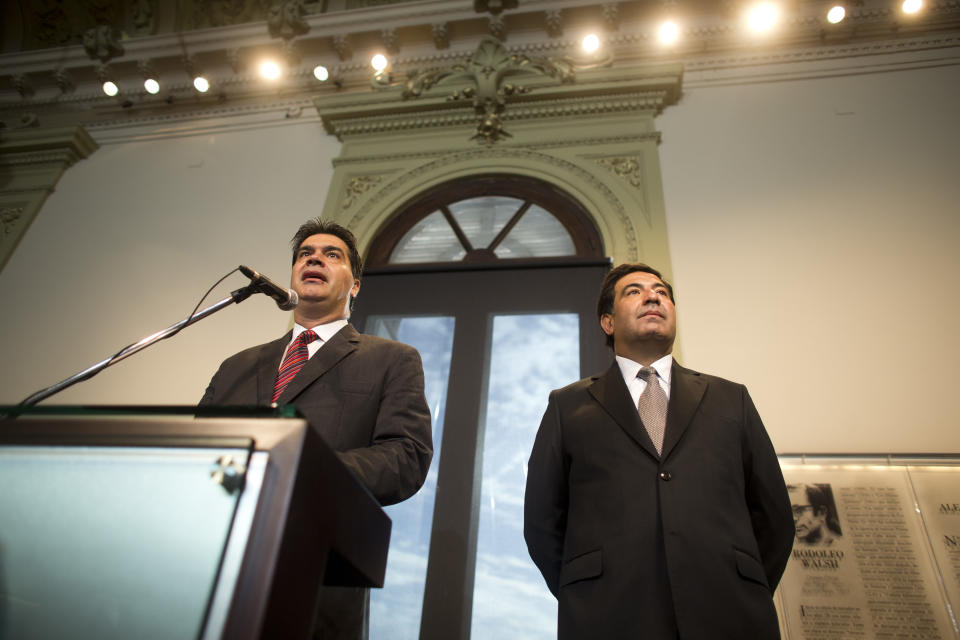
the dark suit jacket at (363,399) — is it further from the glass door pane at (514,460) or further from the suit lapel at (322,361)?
the glass door pane at (514,460)

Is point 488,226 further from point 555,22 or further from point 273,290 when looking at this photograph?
point 273,290

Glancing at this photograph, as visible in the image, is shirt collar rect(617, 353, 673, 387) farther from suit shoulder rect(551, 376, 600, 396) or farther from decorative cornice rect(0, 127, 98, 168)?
decorative cornice rect(0, 127, 98, 168)

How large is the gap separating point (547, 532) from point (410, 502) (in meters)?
1.13

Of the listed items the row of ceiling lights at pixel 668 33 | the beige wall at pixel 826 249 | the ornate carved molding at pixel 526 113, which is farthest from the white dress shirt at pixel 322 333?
the row of ceiling lights at pixel 668 33

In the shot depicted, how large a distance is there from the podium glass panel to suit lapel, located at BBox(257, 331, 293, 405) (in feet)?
2.63

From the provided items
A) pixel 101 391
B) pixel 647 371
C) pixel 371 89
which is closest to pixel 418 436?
pixel 647 371

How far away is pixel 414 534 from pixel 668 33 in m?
3.55

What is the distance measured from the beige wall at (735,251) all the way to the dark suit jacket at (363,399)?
171 centimetres

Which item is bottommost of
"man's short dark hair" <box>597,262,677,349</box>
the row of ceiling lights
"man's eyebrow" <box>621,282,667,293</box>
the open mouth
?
the open mouth

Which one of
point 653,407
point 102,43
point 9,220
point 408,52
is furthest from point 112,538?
point 102,43

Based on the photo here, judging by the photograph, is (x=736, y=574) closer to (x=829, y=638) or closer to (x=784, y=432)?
(x=829, y=638)

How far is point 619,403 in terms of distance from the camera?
1739 mm

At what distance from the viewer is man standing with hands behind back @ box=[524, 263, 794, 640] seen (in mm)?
1358

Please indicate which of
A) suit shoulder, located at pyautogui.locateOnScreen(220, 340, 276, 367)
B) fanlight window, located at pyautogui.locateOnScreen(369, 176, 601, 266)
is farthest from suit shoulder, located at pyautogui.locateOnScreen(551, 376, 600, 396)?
fanlight window, located at pyautogui.locateOnScreen(369, 176, 601, 266)
